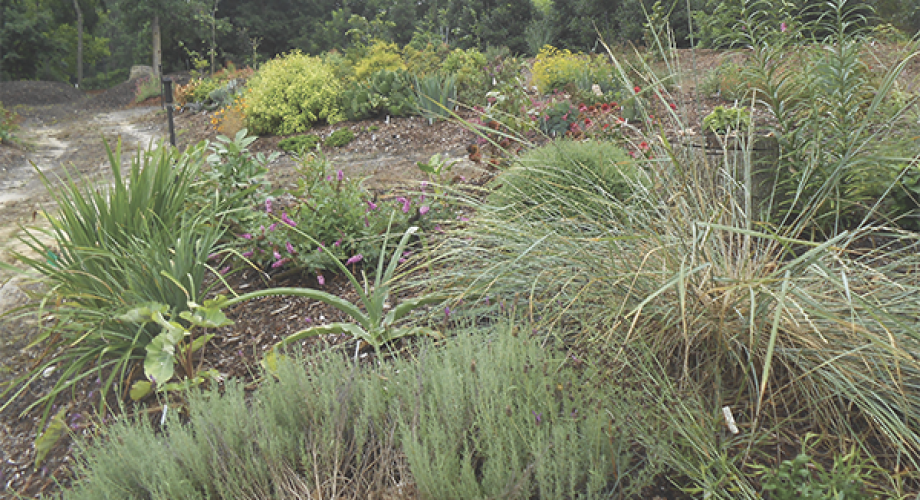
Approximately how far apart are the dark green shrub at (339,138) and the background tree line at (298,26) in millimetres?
5050

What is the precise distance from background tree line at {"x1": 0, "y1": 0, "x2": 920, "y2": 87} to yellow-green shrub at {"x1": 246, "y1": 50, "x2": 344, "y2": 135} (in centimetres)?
367

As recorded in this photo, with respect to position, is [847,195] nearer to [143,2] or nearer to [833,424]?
[833,424]

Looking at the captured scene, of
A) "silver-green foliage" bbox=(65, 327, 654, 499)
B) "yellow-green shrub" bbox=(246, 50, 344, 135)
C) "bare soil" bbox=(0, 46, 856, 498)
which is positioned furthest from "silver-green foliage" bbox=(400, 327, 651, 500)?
"yellow-green shrub" bbox=(246, 50, 344, 135)

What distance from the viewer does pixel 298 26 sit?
27.1 metres

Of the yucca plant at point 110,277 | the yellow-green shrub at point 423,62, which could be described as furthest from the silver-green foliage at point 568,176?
the yellow-green shrub at point 423,62

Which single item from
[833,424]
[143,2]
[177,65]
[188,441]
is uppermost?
[143,2]

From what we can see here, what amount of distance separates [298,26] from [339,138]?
2288cm

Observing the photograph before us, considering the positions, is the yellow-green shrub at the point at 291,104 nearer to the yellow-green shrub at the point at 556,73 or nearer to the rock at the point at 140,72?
the yellow-green shrub at the point at 556,73

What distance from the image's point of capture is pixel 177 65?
26.6 metres

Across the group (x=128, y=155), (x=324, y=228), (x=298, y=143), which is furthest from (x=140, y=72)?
(x=324, y=228)

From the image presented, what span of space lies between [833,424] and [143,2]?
83.4ft

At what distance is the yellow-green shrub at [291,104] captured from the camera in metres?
7.75

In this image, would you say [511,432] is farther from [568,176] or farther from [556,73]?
[556,73]

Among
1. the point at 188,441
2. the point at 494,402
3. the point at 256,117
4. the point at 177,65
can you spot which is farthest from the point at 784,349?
the point at 177,65
